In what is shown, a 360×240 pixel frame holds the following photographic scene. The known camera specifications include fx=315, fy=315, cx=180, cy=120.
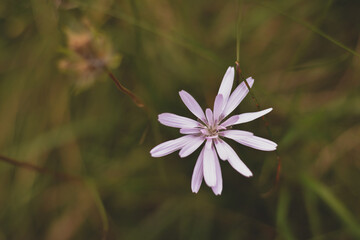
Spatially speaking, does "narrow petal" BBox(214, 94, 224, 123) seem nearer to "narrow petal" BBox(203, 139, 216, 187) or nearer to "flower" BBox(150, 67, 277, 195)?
"flower" BBox(150, 67, 277, 195)

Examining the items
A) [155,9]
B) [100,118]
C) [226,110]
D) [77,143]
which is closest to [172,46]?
[155,9]

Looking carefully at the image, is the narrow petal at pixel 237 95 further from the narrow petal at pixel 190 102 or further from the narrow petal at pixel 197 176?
the narrow petal at pixel 197 176

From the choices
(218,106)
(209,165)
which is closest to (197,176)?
(209,165)

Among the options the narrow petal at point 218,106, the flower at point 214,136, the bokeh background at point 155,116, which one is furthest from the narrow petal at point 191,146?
the bokeh background at point 155,116

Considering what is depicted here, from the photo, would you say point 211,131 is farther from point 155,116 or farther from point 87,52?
point 87,52

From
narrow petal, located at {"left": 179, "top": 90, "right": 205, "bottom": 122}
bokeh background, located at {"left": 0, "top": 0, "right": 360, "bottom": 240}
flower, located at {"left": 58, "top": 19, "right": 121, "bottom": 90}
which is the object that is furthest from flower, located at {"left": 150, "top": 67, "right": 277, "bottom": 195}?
flower, located at {"left": 58, "top": 19, "right": 121, "bottom": 90}

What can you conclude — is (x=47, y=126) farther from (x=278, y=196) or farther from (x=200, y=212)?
(x=278, y=196)

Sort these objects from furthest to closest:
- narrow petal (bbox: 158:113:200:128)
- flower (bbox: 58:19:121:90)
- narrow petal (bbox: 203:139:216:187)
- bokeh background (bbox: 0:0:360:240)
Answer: bokeh background (bbox: 0:0:360:240), flower (bbox: 58:19:121:90), narrow petal (bbox: 158:113:200:128), narrow petal (bbox: 203:139:216:187)
